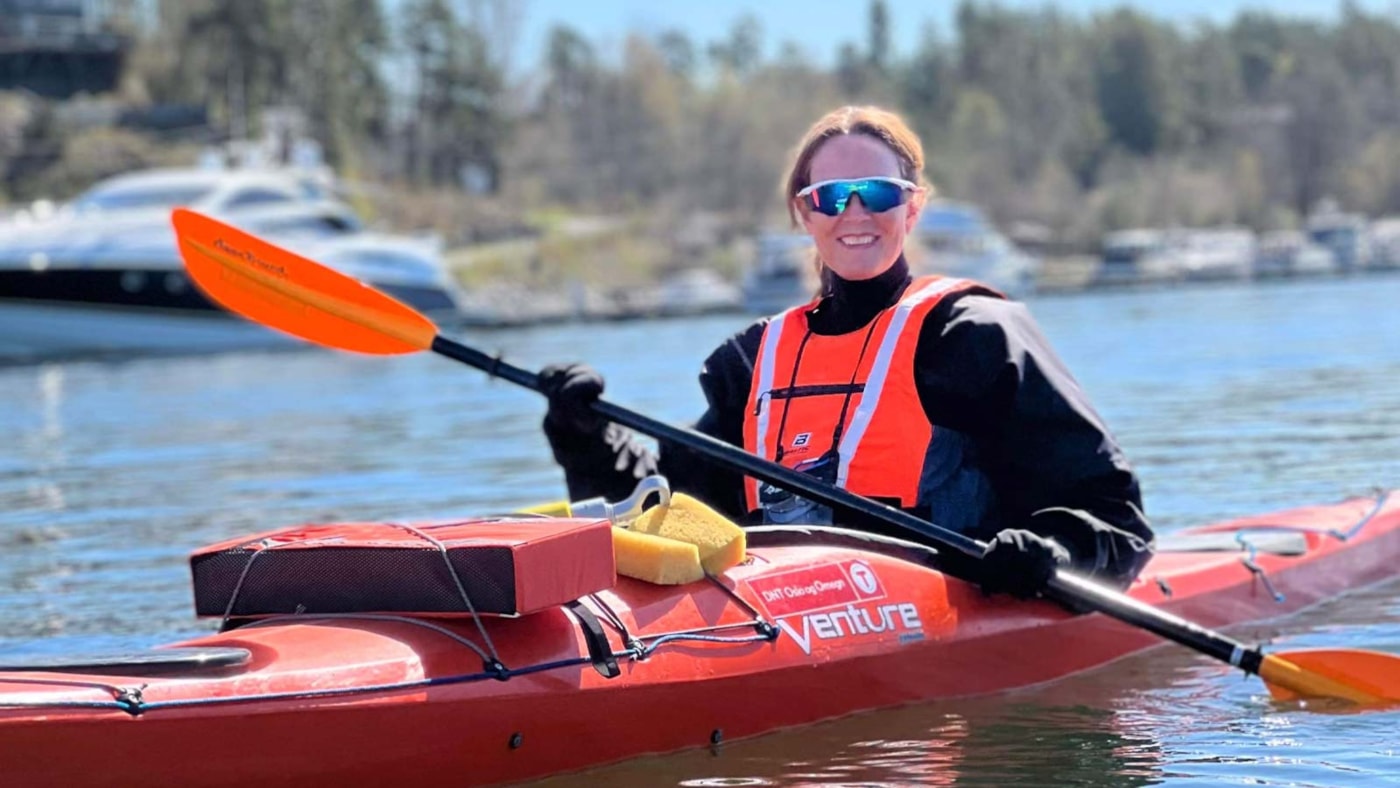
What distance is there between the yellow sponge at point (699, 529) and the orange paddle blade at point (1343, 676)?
4.79ft

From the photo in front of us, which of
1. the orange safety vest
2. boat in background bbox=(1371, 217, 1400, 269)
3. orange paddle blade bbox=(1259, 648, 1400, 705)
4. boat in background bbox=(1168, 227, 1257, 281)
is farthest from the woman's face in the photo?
boat in background bbox=(1371, 217, 1400, 269)

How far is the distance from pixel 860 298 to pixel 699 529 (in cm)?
84

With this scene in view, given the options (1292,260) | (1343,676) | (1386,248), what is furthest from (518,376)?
(1386,248)

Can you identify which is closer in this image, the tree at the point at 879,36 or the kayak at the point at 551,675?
the kayak at the point at 551,675

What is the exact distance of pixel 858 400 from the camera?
479cm

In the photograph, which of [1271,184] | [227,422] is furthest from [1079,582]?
[1271,184]

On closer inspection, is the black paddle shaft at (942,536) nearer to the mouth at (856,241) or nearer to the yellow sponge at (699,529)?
the yellow sponge at (699,529)

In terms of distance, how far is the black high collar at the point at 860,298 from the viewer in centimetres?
488

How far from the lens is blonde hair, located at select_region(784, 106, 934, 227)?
15.9 feet

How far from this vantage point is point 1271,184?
3541 inches

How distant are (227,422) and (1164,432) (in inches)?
328

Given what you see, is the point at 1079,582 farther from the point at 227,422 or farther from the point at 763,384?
the point at 227,422

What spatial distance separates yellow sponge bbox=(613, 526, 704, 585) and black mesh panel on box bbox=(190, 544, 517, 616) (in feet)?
1.64

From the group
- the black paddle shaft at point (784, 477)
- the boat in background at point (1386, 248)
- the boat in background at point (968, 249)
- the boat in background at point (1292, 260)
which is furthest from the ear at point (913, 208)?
Answer: the boat in background at point (1386, 248)
